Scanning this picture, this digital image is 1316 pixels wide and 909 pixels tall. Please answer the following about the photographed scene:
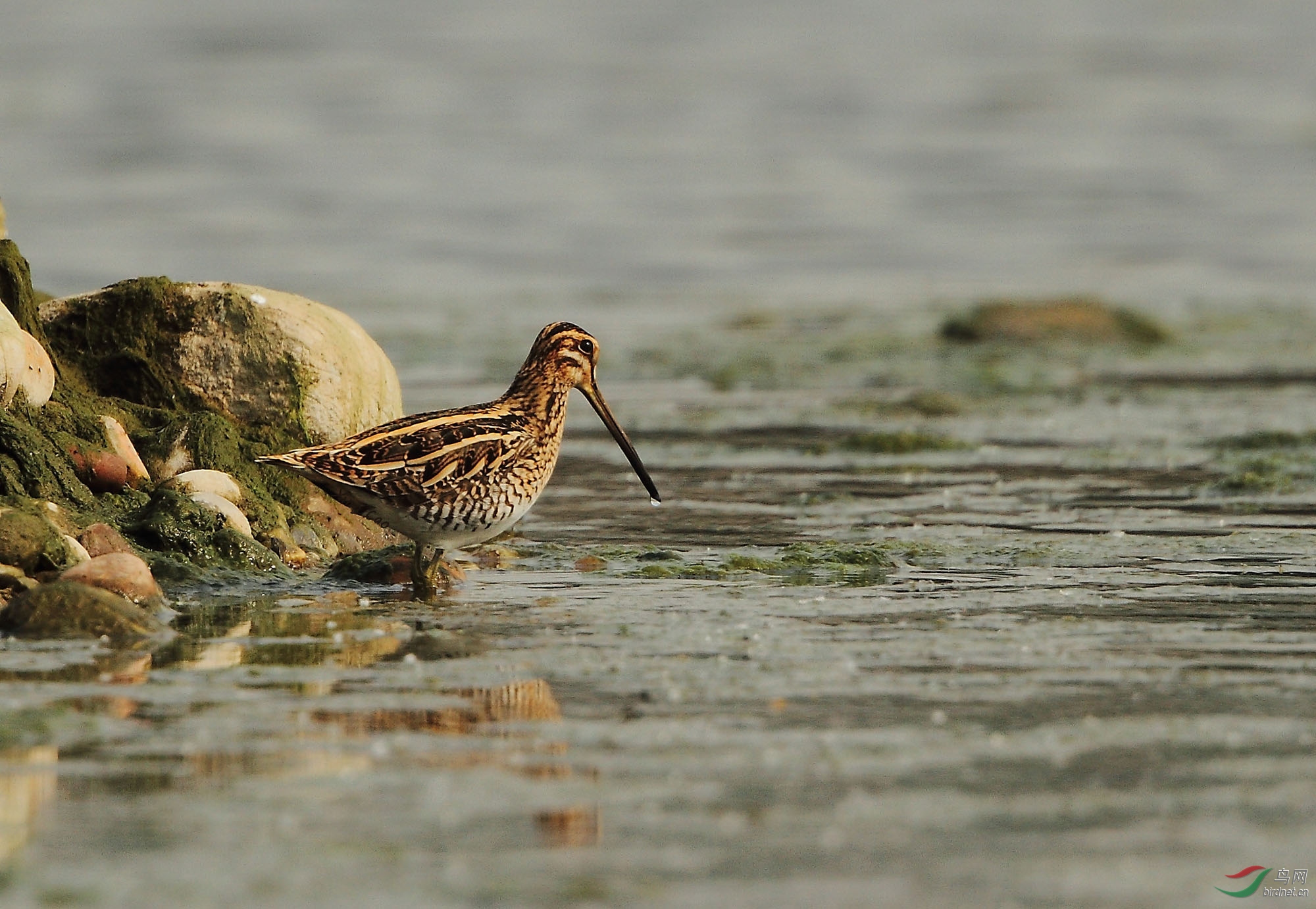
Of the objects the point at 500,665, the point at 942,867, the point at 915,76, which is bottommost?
the point at 942,867

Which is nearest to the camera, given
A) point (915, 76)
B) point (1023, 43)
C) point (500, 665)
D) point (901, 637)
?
point (500, 665)

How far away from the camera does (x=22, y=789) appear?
523 cm

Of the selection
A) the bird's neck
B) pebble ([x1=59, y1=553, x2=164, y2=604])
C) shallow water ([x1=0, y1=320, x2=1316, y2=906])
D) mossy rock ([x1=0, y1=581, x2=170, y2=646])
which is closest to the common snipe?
the bird's neck

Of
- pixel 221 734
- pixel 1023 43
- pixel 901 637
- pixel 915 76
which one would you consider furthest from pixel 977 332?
pixel 1023 43

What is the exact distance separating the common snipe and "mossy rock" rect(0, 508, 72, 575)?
3.35 feet

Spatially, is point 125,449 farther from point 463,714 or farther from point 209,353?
point 463,714

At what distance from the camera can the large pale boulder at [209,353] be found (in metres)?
9.73

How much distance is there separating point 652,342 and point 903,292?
4753mm

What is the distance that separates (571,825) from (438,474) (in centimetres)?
345

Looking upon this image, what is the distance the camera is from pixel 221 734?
5.77 m

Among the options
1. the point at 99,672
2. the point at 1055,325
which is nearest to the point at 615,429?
the point at 99,672

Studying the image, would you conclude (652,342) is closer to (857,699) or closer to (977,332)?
(977,332)

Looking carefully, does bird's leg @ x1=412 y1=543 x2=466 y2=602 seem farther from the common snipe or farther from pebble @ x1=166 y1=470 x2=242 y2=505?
pebble @ x1=166 y1=470 x2=242 y2=505

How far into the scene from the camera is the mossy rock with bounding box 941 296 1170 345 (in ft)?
61.7
